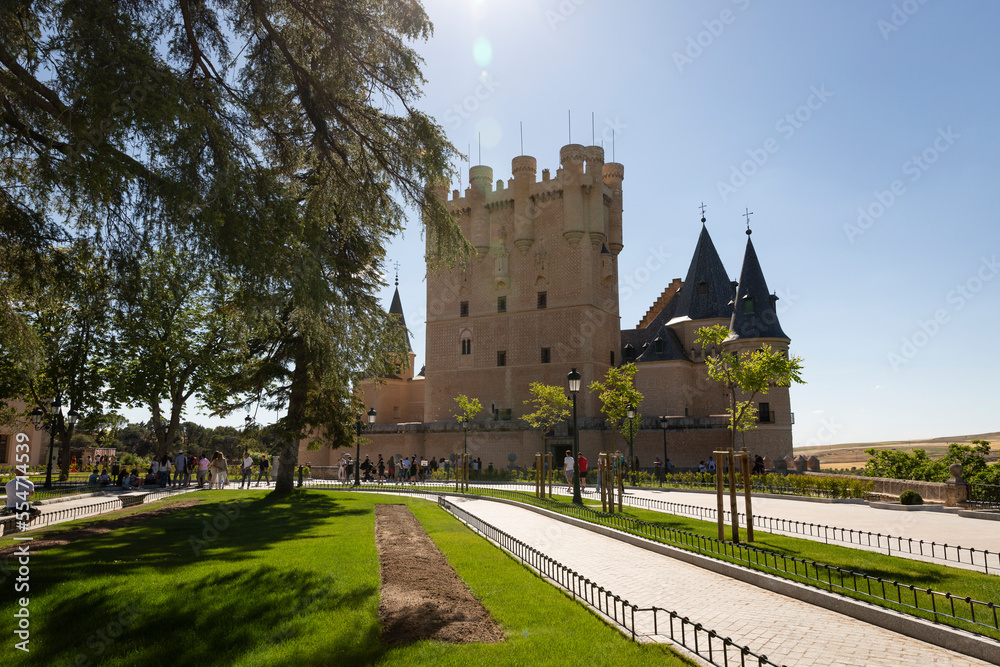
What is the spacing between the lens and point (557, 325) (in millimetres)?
44656

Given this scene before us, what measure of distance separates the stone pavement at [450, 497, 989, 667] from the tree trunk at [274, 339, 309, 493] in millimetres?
10478

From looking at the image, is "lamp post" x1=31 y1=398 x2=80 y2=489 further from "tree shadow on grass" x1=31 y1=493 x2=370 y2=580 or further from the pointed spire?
the pointed spire

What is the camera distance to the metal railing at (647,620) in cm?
487

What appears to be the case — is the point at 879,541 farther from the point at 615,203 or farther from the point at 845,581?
the point at 615,203

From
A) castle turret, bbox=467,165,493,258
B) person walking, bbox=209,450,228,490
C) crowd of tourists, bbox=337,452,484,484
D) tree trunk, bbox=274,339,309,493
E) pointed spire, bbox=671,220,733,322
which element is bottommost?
crowd of tourists, bbox=337,452,484,484

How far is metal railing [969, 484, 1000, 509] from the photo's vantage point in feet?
49.3

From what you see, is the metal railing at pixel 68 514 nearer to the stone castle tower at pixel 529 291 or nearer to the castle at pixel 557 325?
the castle at pixel 557 325

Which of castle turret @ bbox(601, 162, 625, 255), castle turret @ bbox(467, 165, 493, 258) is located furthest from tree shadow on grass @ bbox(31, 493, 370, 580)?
→ castle turret @ bbox(601, 162, 625, 255)

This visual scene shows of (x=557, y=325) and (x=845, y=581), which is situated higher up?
(x=557, y=325)

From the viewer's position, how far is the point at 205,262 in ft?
25.4

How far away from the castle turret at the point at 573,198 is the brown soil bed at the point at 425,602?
117 feet

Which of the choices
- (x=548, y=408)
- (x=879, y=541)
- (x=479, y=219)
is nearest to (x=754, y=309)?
(x=548, y=408)

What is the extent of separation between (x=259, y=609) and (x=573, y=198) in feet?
132

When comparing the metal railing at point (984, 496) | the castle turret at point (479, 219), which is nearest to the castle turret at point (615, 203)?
the castle turret at point (479, 219)
